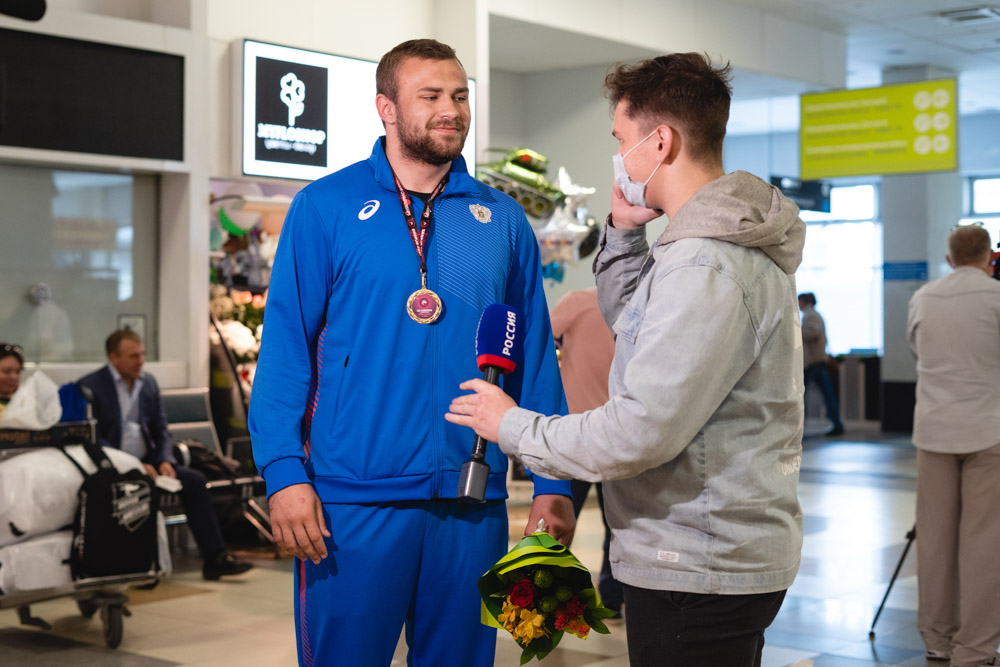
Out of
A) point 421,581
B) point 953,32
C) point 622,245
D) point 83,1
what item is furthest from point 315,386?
point 953,32

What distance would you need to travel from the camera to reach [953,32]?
14094 millimetres

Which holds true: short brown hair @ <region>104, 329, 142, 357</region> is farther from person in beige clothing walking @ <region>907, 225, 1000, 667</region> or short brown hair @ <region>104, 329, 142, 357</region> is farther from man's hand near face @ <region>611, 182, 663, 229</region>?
man's hand near face @ <region>611, 182, 663, 229</region>

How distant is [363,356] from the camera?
2260 mm

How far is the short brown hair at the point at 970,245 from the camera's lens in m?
4.86

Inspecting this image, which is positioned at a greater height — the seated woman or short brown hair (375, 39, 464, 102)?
short brown hair (375, 39, 464, 102)

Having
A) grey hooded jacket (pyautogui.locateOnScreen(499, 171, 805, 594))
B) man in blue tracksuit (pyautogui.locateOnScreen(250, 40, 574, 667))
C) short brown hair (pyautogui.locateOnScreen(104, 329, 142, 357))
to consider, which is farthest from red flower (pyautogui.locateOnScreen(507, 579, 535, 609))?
short brown hair (pyautogui.locateOnScreen(104, 329, 142, 357))

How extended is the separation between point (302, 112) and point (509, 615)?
23.6 ft

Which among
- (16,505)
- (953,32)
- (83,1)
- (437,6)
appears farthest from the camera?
(953,32)

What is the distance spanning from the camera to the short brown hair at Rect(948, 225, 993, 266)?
4859mm

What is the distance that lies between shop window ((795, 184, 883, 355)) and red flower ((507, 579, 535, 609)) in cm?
2024

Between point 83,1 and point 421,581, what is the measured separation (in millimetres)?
6831

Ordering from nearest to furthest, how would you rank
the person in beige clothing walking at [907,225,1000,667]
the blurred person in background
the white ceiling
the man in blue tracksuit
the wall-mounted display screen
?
the man in blue tracksuit, the person in beige clothing walking at [907,225,1000,667], the blurred person in background, the wall-mounted display screen, the white ceiling

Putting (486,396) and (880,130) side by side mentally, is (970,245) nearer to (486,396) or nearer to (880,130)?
(486,396)

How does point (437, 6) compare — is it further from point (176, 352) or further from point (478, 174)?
point (176, 352)
